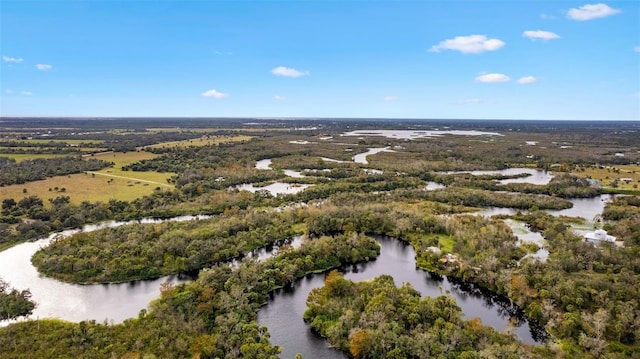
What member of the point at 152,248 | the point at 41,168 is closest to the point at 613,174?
the point at 152,248

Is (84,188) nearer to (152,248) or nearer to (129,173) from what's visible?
(129,173)

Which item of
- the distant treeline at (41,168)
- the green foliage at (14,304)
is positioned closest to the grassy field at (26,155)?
the distant treeline at (41,168)

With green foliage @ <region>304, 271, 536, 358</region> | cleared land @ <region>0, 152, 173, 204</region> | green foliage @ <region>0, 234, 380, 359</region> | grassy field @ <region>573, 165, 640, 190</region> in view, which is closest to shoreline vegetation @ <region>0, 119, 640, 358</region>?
green foliage @ <region>0, 234, 380, 359</region>

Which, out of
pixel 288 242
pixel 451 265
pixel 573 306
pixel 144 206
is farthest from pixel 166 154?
pixel 573 306

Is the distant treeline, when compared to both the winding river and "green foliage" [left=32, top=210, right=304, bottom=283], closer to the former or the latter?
the winding river

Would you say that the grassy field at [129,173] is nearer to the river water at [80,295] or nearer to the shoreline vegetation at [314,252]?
the shoreline vegetation at [314,252]
